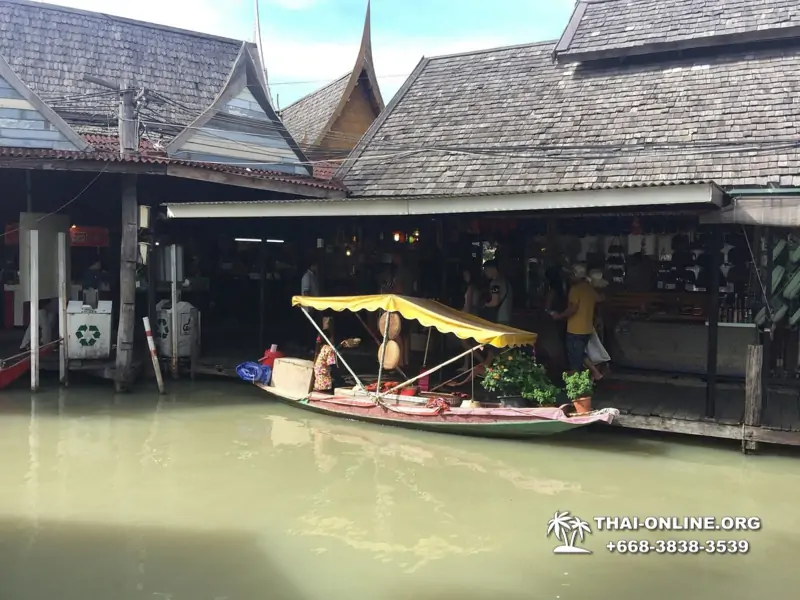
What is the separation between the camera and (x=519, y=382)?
8.40 meters

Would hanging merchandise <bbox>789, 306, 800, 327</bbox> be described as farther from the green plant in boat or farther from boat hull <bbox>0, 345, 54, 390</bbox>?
boat hull <bbox>0, 345, 54, 390</bbox>

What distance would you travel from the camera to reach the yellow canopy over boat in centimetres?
817

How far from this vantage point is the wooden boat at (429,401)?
314 inches

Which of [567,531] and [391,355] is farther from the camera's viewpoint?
[391,355]

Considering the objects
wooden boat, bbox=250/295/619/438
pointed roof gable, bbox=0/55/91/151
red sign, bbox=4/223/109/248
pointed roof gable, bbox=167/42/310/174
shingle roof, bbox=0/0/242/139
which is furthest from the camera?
shingle roof, bbox=0/0/242/139

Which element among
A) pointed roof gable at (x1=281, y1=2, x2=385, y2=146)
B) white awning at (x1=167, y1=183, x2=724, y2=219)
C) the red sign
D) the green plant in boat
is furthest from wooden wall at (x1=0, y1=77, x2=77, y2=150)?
the green plant in boat

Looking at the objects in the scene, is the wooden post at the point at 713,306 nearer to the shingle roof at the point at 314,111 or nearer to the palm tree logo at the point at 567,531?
the palm tree logo at the point at 567,531

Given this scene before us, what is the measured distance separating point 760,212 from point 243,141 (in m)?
9.10

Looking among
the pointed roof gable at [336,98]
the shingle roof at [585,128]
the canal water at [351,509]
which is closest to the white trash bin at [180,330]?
the canal water at [351,509]

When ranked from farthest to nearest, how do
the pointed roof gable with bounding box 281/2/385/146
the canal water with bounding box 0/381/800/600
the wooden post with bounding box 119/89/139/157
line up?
the pointed roof gable with bounding box 281/2/385/146 → the wooden post with bounding box 119/89/139/157 → the canal water with bounding box 0/381/800/600

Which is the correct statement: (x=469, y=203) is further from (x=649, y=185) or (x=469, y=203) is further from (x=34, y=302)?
(x=34, y=302)

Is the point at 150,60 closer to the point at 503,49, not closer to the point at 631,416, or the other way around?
the point at 503,49

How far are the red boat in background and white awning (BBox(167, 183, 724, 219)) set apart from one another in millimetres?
2706

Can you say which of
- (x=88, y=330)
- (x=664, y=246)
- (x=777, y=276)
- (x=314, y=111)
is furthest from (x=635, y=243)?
(x=314, y=111)
